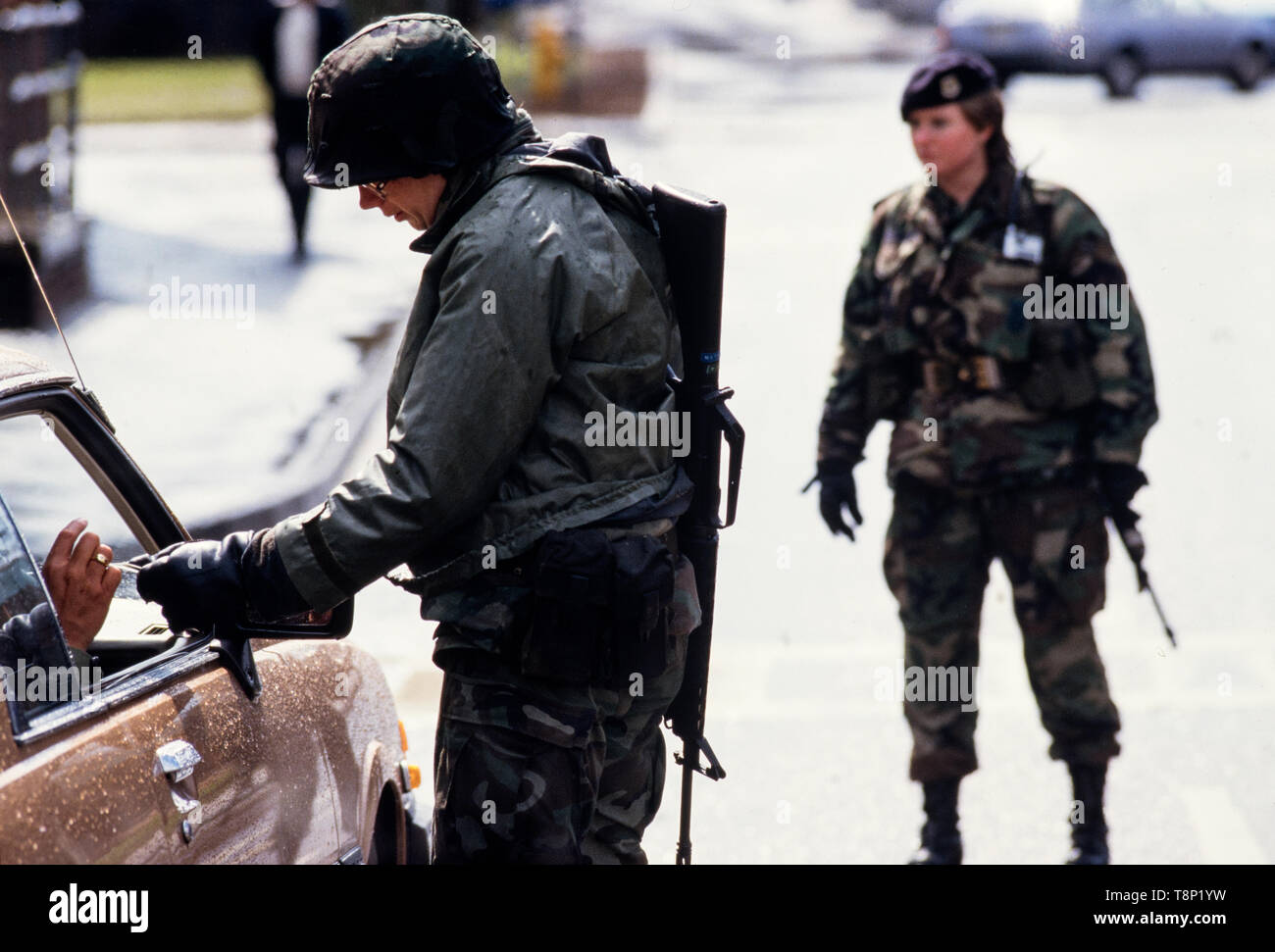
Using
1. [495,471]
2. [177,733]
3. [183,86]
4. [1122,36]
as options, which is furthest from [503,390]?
[183,86]

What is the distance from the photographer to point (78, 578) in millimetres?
3139

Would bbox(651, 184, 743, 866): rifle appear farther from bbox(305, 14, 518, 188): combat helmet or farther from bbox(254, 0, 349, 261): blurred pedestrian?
bbox(254, 0, 349, 261): blurred pedestrian

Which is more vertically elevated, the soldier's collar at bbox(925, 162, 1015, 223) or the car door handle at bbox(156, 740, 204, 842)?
the soldier's collar at bbox(925, 162, 1015, 223)

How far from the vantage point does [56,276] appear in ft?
39.9

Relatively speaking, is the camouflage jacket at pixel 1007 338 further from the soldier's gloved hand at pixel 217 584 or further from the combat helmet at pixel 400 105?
the soldier's gloved hand at pixel 217 584

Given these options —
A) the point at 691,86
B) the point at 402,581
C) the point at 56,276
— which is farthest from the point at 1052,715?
the point at 691,86

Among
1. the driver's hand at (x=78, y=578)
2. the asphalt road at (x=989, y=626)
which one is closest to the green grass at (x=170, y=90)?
the asphalt road at (x=989, y=626)

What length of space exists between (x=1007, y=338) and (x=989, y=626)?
8.80 feet

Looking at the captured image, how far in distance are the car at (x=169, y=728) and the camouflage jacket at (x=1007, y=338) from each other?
5.95 ft

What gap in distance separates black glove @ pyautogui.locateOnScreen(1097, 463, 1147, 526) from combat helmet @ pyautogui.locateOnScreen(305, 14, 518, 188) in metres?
2.33

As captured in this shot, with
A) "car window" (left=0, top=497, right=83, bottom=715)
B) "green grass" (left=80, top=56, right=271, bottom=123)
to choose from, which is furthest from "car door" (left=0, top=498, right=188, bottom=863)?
"green grass" (left=80, top=56, right=271, bottom=123)

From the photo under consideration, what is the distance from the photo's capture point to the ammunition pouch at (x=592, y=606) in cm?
314

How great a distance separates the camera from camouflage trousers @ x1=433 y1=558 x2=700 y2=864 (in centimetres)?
318
